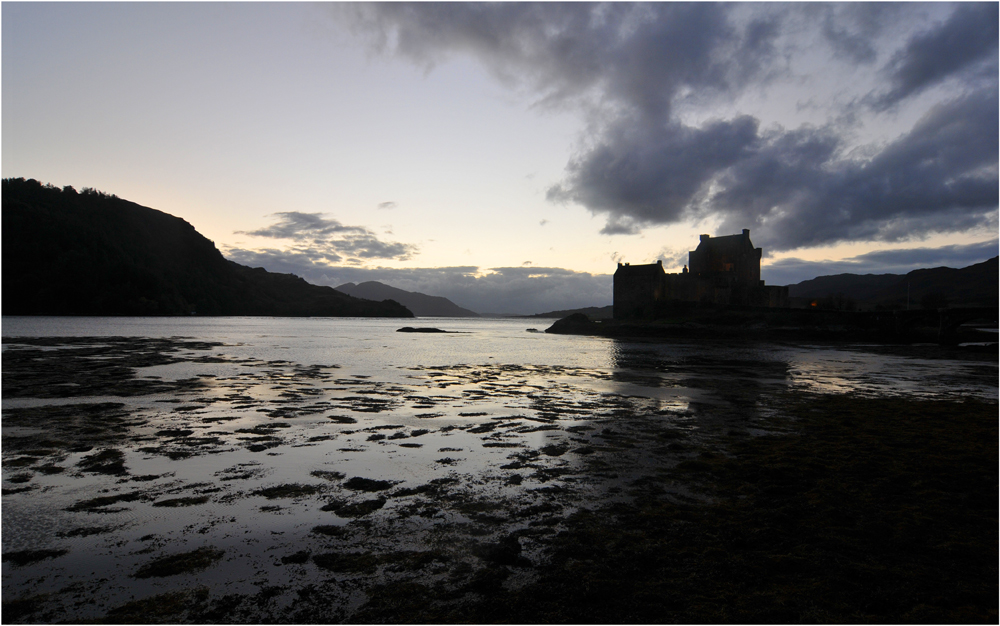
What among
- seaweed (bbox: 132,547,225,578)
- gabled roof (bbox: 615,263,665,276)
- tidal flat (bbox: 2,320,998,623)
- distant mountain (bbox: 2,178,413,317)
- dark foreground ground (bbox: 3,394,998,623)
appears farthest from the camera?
distant mountain (bbox: 2,178,413,317)

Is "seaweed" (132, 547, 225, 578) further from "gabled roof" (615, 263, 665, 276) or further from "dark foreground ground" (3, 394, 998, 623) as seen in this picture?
"gabled roof" (615, 263, 665, 276)

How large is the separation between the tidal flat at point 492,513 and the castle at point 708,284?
66899 millimetres

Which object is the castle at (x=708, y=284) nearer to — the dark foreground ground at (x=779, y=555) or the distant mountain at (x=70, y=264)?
the dark foreground ground at (x=779, y=555)

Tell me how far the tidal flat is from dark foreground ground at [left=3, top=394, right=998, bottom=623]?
0.02m

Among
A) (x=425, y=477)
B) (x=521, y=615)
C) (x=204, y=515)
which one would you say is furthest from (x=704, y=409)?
(x=204, y=515)

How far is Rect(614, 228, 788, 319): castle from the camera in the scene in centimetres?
7494

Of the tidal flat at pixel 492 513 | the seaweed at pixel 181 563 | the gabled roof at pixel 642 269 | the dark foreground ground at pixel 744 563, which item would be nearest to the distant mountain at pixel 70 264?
the gabled roof at pixel 642 269

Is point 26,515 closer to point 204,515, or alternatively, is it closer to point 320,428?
point 204,515

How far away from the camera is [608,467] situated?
720 centimetres

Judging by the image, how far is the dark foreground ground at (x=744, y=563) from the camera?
11.5ft

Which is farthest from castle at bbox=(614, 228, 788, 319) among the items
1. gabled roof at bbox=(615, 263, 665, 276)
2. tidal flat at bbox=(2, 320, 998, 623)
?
tidal flat at bbox=(2, 320, 998, 623)

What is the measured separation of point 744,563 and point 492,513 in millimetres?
2568

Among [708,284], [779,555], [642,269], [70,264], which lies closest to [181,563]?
[779,555]

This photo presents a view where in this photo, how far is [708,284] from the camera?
77000mm
